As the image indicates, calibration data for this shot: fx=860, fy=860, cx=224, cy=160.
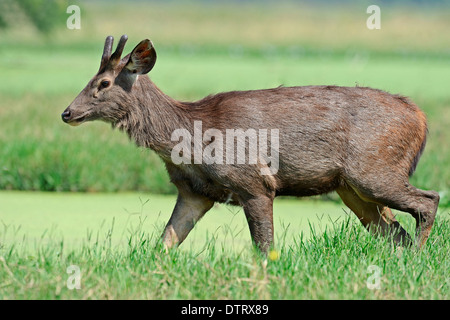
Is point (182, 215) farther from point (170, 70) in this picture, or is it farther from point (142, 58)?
point (170, 70)

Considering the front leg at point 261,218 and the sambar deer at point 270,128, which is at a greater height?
the sambar deer at point 270,128

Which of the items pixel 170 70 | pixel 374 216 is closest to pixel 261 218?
pixel 374 216

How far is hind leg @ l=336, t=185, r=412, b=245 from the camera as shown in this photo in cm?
658

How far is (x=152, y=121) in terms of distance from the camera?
6.14 metres

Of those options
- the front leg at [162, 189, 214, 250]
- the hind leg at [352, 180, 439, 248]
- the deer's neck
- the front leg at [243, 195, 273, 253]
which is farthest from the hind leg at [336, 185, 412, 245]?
the deer's neck

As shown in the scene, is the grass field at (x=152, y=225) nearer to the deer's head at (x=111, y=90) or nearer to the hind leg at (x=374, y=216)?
the hind leg at (x=374, y=216)

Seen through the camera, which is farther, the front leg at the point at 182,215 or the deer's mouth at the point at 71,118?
the front leg at the point at 182,215

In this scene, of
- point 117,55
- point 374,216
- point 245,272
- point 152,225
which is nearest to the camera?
point 245,272

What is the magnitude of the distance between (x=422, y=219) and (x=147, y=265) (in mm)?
2120

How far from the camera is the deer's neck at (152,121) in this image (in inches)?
240

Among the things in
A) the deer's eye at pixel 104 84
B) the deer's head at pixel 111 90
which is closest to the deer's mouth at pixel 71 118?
the deer's head at pixel 111 90

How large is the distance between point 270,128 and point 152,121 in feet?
2.77

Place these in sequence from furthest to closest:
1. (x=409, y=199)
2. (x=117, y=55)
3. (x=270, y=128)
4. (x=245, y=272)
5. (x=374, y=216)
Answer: (x=374, y=216) < (x=409, y=199) < (x=270, y=128) < (x=117, y=55) < (x=245, y=272)

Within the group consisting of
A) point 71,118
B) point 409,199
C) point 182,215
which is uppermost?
point 71,118
